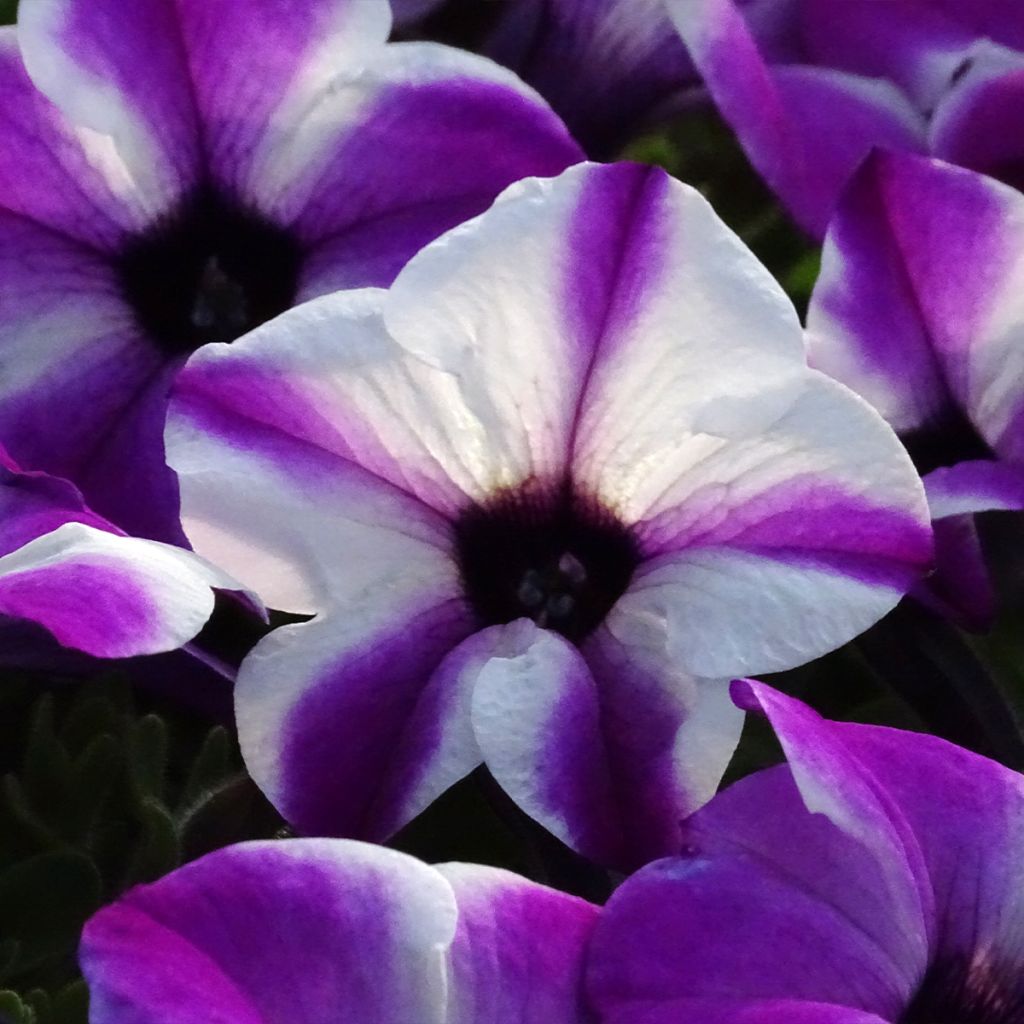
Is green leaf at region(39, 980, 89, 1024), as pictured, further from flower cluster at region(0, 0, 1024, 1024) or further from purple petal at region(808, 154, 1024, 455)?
purple petal at region(808, 154, 1024, 455)

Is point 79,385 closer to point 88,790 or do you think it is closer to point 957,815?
point 88,790

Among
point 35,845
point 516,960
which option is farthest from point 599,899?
point 35,845

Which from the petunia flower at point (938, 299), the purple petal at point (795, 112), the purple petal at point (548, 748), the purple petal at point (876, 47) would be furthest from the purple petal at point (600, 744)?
the purple petal at point (876, 47)

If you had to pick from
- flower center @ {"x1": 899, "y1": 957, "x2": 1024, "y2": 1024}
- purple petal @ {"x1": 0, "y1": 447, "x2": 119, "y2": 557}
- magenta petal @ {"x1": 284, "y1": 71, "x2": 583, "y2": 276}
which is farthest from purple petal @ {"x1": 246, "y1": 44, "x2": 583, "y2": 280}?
flower center @ {"x1": 899, "y1": 957, "x2": 1024, "y2": 1024}

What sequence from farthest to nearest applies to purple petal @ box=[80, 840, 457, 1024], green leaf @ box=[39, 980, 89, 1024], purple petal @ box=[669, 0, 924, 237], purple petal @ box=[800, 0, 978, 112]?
purple petal @ box=[800, 0, 978, 112] → purple petal @ box=[669, 0, 924, 237] → green leaf @ box=[39, 980, 89, 1024] → purple petal @ box=[80, 840, 457, 1024]

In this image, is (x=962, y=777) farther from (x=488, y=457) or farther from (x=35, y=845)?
(x=35, y=845)

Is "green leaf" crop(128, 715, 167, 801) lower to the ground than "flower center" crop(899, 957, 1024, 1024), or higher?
lower

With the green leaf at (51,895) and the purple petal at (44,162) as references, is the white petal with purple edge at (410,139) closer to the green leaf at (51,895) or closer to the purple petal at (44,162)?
the purple petal at (44,162)
